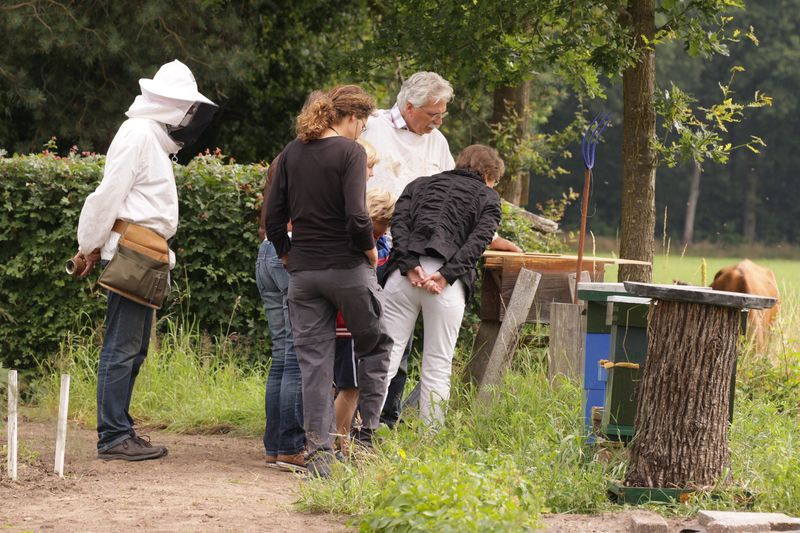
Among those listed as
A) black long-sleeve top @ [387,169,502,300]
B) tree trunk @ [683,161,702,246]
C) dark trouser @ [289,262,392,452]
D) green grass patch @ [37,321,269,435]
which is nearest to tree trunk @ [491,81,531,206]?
green grass patch @ [37,321,269,435]

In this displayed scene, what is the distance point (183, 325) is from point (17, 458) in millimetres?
2623

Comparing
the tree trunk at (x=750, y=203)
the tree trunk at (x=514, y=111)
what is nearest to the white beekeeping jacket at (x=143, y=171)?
the tree trunk at (x=514, y=111)

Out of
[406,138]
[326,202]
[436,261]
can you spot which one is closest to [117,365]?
[326,202]

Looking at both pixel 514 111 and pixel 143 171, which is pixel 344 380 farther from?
pixel 514 111

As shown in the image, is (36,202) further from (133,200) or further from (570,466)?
(570,466)

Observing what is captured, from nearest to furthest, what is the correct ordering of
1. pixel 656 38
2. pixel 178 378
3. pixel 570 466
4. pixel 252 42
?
pixel 570 466 → pixel 178 378 → pixel 656 38 → pixel 252 42

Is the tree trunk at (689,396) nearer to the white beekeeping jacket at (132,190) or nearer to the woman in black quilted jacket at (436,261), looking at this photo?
the woman in black quilted jacket at (436,261)

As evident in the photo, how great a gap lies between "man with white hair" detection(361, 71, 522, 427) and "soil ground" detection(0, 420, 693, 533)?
1126mm

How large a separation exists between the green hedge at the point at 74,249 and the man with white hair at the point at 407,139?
1887 millimetres

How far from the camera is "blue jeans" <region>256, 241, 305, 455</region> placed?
234 inches

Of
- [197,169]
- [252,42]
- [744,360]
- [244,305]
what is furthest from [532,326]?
[252,42]

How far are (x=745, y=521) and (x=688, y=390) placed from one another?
31.6 inches

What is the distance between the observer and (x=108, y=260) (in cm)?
601

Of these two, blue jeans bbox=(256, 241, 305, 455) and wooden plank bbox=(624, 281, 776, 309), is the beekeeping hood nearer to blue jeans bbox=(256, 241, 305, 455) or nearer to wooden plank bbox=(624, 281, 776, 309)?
blue jeans bbox=(256, 241, 305, 455)
